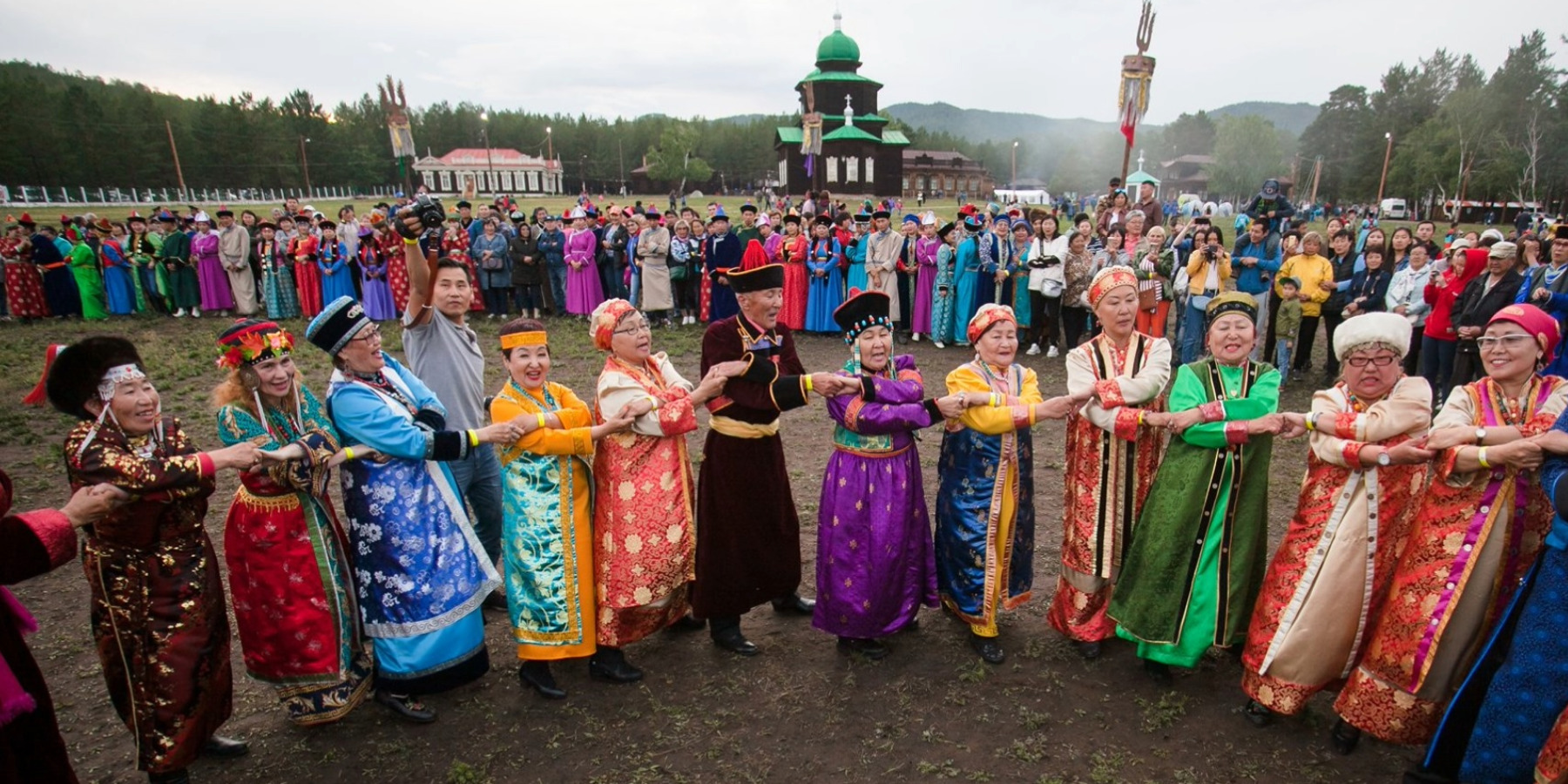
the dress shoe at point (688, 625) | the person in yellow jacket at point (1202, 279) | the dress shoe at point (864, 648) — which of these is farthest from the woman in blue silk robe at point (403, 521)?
the person in yellow jacket at point (1202, 279)

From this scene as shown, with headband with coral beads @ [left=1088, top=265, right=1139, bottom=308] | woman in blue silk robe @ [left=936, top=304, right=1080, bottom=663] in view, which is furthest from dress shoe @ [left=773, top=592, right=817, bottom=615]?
headband with coral beads @ [left=1088, top=265, right=1139, bottom=308]

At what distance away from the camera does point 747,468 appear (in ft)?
12.8

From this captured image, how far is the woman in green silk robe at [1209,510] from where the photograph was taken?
11.3ft

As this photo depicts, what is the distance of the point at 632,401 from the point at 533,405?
464mm

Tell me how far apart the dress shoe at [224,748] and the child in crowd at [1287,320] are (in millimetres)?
10399

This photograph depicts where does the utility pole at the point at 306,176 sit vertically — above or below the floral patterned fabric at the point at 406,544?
above

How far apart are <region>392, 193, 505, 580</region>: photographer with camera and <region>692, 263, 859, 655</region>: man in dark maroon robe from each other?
4.35 ft

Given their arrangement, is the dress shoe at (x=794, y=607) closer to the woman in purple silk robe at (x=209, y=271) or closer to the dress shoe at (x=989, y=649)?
the dress shoe at (x=989, y=649)

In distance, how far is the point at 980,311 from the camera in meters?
3.89

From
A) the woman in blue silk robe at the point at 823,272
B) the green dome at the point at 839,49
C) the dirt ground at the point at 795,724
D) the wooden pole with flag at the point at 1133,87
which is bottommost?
the dirt ground at the point at 795,724

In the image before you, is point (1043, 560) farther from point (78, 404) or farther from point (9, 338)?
point (9, 338)

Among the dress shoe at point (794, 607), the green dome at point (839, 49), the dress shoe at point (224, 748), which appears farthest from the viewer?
the green dome at point (839, 49)

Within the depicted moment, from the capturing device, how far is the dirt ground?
3273 millimetres

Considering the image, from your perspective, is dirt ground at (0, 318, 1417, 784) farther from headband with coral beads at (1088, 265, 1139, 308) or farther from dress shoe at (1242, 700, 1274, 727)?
headband with coral beads at (1088, 265, 1139, 308)
